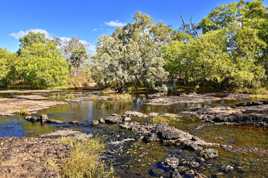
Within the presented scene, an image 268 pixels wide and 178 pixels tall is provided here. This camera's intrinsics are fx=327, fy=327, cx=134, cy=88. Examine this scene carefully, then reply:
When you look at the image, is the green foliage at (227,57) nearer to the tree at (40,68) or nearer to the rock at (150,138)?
the tree at (40,68)

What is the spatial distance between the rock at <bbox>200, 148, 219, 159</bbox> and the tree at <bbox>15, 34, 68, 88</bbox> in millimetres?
75265

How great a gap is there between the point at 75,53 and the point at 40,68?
35651mm

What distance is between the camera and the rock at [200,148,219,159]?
1888cm

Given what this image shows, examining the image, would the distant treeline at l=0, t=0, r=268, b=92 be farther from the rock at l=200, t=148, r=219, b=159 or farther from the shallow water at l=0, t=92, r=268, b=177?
the rock at l=200, t=148, r=219, b=159

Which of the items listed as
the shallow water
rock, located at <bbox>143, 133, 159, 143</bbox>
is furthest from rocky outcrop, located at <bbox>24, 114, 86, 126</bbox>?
rock, located at <bbox>143, 133, 159, 143</bbox>


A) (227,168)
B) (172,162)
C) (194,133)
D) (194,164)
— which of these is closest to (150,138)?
(194,133)

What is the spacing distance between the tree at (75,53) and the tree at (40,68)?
22.1 metres

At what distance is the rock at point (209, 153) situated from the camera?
18884 millimetres

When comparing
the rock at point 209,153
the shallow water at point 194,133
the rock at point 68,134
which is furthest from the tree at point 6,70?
the rock at point 209,153

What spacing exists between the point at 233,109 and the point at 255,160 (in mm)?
21191

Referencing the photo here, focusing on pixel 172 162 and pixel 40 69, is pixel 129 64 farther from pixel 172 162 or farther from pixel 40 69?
pixel 172 162

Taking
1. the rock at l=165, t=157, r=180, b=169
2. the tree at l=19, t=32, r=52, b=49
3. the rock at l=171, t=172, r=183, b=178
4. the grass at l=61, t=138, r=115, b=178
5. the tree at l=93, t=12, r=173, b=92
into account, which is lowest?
the rock at l=171, t=172, r=183, b=178

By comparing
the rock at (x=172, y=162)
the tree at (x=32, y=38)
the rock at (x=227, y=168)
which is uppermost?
the tree at (x=32, y=38)

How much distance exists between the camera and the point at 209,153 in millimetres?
19219
